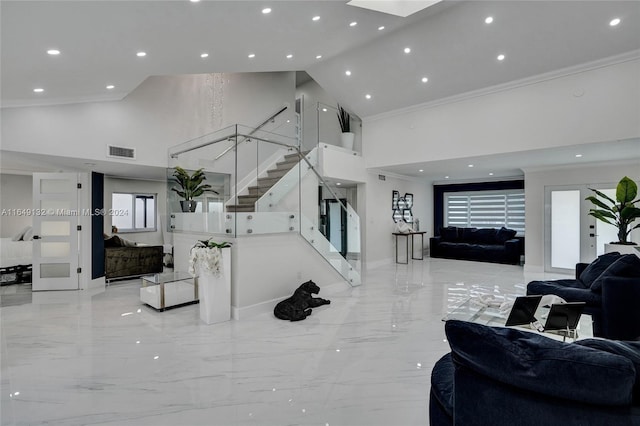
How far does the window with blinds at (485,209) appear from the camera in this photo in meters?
10.1

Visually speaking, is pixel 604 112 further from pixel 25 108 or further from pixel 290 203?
pixel 25 108

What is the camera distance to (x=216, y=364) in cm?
309

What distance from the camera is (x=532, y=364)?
1289 mm

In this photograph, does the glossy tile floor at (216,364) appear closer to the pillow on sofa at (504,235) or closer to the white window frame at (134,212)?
the white window frame at (134,212)

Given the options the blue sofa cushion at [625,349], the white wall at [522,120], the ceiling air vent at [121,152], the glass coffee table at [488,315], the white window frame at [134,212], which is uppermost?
the white wall at [522,120]

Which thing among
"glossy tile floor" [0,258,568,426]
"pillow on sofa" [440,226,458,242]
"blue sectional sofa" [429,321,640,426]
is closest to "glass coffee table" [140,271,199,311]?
"glossy tile floor" [0,258,568,426]

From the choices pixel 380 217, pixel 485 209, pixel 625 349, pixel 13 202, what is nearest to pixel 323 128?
pixel 380 217

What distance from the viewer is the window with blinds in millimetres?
10148

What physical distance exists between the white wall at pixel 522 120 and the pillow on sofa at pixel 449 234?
13.2ft

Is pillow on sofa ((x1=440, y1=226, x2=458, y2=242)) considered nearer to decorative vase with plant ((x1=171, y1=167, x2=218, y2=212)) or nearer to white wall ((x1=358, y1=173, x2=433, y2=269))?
white wall ((x1=358, y1=173, x2=433, y2=269))

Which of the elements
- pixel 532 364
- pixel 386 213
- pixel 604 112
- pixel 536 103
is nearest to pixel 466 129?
pixel 536 103

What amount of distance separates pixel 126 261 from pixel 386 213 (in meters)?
6.57

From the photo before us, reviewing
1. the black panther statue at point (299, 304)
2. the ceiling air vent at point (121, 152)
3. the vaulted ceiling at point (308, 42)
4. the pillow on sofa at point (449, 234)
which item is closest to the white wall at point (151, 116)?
the ceiling air vent at point (121, 152)

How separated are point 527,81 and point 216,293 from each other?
Answer: 21.3ft
